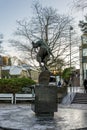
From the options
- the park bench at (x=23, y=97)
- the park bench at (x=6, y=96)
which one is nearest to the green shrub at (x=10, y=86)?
the park bench at (x=6, y=96)

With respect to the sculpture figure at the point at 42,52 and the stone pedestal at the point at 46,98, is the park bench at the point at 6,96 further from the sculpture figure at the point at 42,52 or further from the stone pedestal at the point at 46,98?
the stone pedestal at the point at 46,98

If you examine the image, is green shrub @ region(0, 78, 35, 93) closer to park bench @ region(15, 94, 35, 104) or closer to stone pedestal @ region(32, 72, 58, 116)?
park bench @ region(15, 94, 35, 104)

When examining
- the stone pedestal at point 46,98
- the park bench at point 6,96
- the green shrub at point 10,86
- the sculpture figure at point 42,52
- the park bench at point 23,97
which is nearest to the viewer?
the stone pedestal at point 46,98

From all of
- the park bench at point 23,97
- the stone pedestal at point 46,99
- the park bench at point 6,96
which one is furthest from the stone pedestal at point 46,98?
the park bench at point 6,96

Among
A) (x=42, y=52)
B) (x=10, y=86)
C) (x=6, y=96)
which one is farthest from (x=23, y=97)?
(x=42, y=52)

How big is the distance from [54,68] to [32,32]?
617 cm

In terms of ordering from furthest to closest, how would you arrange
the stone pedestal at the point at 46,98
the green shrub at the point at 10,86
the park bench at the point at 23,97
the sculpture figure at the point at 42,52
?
the green shrub at the point at 10,86 → the park bench at the point at 23,97 → the sculpture figure at the point at 42,52 → the stone pedestal at the point at 46,98

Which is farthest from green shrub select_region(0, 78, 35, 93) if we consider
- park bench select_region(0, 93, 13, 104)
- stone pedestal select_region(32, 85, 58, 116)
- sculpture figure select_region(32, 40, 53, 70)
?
stone pedestal select_region(32, 85, 58, 116)

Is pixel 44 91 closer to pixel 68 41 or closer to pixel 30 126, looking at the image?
pixel 30 126

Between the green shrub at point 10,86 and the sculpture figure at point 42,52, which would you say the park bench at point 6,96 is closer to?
the green shrub at point 10,86

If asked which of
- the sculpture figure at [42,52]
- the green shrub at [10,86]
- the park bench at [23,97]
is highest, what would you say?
the sculpture figure at [42,52]

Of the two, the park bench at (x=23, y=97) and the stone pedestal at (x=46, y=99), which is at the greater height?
the stone pedestal at (x=46, y=99)

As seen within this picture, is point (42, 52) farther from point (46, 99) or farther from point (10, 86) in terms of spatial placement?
point (10, 86)

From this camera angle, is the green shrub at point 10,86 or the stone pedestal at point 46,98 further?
the green shrub at point 10,86
